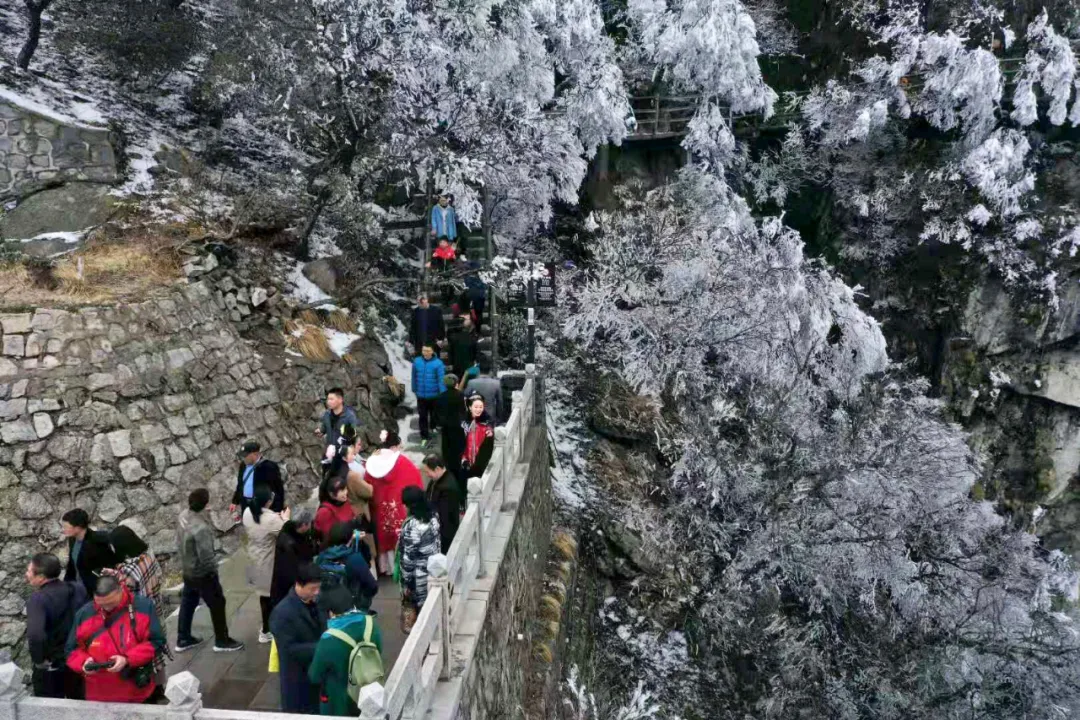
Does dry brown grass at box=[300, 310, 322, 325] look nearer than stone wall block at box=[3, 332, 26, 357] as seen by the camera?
No

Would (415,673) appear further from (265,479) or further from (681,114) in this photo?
(681,114)

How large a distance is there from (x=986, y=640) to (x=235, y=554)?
12.3m

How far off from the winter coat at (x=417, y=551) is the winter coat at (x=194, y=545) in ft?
5.21

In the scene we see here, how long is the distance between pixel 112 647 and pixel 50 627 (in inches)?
21.4

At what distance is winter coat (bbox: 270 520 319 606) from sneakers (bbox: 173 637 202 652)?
135 cm

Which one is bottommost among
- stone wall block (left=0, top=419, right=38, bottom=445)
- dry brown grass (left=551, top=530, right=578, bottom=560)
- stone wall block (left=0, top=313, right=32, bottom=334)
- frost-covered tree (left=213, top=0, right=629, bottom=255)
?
dry brown grass (left=551, top=530, right=578, bottom=560)

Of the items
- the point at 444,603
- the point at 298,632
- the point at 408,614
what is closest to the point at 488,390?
the point at 408,614

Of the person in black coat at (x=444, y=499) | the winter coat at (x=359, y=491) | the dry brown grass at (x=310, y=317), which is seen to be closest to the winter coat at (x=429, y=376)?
the dry brown grass at (x=310, y=317)

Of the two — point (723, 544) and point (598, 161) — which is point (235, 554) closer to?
point (723, 544)

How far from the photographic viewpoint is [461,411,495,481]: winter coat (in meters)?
8.14

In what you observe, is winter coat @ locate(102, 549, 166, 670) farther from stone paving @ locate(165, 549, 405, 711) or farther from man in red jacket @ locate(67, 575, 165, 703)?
stone paving @ locate(165, 549, 405, 711)

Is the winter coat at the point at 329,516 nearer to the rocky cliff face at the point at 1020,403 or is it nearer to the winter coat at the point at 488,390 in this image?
the winter coat at the point at 488,390

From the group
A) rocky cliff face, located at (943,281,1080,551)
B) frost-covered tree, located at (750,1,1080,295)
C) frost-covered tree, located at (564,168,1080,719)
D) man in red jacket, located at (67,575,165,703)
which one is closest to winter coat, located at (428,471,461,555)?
man in red jacket, located at (67,575,165,703)

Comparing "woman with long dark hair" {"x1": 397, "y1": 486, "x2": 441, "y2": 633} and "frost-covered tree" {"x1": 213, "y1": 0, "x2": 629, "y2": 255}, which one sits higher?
"frost-covered tree" {"x1": 213, "y1": 0, "x2": 629, "y2": 255}
